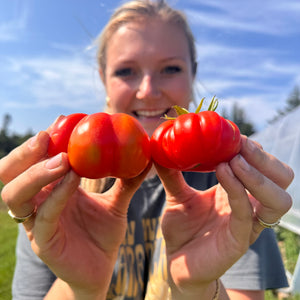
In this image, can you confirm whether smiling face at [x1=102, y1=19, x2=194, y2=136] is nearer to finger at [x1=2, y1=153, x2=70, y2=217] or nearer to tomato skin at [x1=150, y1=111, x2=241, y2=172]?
tomato skin at [x1=150, y1=111, x2=241, y2=172]

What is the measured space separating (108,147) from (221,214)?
642 millimetres

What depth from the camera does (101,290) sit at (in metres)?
1.48

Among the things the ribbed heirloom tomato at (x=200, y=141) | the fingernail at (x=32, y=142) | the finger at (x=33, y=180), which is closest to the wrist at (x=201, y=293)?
the ribbed heirloom tomato at (x=200, y=141)

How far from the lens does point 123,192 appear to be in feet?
4.88

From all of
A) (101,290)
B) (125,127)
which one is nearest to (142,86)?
(125,127)

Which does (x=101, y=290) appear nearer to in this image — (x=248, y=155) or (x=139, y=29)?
(x=248, y=155)

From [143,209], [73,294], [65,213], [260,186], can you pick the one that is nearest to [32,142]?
[65,213]

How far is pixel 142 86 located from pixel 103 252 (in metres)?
1.23

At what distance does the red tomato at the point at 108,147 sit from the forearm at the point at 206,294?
0.64 metres

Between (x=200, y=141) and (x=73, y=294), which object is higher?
(x=200, y=141)

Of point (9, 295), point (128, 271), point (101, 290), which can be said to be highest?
point (101, 290)

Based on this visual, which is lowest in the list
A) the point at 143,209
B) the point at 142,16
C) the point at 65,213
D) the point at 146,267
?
the point at 146,267

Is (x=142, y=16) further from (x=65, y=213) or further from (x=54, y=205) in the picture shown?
(x=54, y=205)

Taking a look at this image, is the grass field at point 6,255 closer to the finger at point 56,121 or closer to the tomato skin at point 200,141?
the finger at point 56,121
